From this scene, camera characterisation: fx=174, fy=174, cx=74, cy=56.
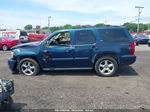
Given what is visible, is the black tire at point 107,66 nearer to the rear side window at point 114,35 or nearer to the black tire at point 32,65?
the rear side window at point 114,35

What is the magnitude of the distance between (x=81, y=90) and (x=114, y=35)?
8.69 feet

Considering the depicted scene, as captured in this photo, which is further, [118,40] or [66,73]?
[66,73]

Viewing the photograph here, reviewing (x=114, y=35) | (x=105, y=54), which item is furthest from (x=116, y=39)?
(x=105, y=54)

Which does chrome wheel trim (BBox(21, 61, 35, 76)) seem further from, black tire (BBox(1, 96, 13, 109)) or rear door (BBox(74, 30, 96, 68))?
black tire (BBox(1, 96, 13, 109))

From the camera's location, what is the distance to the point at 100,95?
4613mm

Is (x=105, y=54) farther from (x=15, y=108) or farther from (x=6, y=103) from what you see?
(x=6, y=103)

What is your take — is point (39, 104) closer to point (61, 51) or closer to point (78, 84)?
point (78, 84)

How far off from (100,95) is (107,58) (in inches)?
84.4

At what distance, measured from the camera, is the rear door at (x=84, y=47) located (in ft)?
21.1

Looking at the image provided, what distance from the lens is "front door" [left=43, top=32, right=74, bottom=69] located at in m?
6.49

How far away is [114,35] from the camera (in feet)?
21.4

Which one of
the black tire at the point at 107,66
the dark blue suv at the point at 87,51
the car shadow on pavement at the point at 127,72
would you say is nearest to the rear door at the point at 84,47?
the dark blue suv at the point at 87,51

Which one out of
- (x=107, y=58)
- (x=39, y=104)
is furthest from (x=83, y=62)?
(x=39, y=104)

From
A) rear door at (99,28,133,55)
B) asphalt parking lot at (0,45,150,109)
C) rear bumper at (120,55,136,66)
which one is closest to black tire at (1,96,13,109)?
asphalt parking lot at (0,45,150,109)
